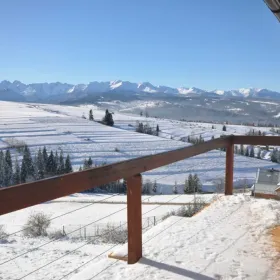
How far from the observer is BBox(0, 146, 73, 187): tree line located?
2410 inches

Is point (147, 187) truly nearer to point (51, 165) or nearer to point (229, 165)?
point (51, 165)

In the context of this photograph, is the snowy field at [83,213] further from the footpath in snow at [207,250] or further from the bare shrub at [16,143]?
the bare shrub at [16,143]

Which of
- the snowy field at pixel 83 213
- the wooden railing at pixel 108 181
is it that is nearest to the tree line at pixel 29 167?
the snowy field at pixel 83 213

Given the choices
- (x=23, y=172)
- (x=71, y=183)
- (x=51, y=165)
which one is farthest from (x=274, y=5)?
(x=51, y=165)

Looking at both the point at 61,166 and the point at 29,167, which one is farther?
the point at 61,166

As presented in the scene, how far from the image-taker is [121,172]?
2459 mm

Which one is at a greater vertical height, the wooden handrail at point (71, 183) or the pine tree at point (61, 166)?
the wooden handrail at point (71, 183)

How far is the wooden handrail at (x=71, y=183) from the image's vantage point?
167 centimetres

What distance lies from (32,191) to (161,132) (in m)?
121

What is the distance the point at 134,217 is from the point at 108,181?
421 millimetres

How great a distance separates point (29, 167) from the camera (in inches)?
2574

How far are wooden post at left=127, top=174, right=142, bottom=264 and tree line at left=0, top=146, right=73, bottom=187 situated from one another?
197 feet

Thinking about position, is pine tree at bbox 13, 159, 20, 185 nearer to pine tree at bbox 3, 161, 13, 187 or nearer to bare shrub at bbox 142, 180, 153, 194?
pine tree at bbox 3, 161, 13, 187

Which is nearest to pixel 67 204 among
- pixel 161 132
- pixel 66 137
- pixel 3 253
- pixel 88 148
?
pixel 3 253
